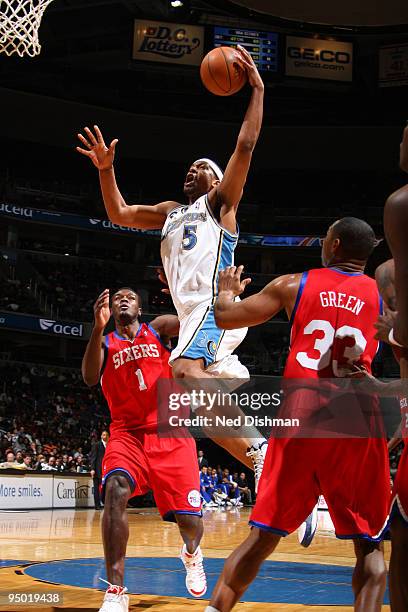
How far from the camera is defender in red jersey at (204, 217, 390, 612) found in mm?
3375

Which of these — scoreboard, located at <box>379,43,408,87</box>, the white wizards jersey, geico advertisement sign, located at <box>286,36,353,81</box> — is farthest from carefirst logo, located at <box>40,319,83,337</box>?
the white wizards jersey

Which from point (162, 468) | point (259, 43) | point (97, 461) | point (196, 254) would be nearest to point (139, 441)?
point (162, 468)

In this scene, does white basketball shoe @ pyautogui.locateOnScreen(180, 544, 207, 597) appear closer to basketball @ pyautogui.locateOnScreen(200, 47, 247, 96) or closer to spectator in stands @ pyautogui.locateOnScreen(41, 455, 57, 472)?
basketball @ pyautogui.locateOnScreen(200, 47, 247, 96)

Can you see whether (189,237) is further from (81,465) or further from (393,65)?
(393,65)

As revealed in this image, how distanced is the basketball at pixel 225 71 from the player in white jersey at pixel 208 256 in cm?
9

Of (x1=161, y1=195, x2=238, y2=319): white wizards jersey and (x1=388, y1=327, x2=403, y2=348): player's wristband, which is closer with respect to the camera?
(x1=388, y1=327, x2=403, y2=348): player's wristband

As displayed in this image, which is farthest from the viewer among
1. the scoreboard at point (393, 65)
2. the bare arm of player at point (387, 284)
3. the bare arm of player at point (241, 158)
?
the scoreboard at point (393, 65)

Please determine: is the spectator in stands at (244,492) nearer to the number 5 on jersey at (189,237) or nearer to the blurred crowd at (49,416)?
the blurred crowd at (49,416)

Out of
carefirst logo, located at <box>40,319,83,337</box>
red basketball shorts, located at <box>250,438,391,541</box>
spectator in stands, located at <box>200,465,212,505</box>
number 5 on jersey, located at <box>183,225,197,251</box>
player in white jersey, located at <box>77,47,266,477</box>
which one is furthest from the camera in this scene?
carefirst logo, located at <box>40,319,83,337</box>

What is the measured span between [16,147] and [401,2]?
54.6ft

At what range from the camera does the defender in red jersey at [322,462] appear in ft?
11.1

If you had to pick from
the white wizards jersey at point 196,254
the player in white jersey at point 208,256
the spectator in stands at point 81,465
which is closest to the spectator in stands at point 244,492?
the spectator in stands at point 81,465

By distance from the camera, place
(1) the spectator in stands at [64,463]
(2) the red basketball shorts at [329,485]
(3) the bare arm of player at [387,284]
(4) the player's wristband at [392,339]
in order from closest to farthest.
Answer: (4) the player's wristband at [392,339]
(3) the bare arm of player at [387,284]
(2) the red basketball shorts at [329,485]
(1) the spectator in stands at [64,463]

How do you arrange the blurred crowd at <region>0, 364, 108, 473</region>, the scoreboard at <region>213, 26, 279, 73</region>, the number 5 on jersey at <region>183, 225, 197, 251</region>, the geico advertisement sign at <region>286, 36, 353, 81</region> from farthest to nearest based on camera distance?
the geico advertisement sign at <region>286, 36, 353, 81</region> → the scoreboard at <region>213, 26, 279, 73</region> → the blurred crowd at <region>0, 364, 108, 473</region> → the number 5 on jersey at <region>183, 225, 197, 251</region>
